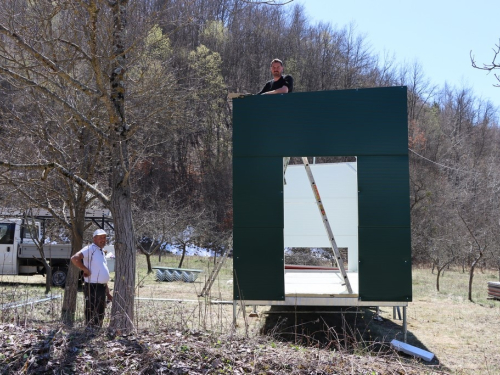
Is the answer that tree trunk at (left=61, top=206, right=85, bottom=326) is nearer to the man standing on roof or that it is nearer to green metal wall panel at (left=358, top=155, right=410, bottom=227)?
the man standing on roof

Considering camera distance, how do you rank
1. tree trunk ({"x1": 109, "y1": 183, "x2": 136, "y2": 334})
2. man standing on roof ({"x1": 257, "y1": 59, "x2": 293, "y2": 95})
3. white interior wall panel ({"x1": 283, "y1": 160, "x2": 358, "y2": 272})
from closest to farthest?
tree trunk ({"x1": 109, "y1": 183, "x2": 136, "y2": 334}), man standing on roof ({"x1": 257, "y1": 59, "x2": 293, "y2": 95}), white interior wall panel ({"x1": 283, "y1": 160, "x2": 358, "y2": 272})

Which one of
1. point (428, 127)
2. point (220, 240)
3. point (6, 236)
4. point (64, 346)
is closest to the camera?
point (64, 346)

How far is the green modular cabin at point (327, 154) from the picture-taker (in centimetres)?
845

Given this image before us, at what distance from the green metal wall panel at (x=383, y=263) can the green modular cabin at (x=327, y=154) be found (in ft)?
0.05

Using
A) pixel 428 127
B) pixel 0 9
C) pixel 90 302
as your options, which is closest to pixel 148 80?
pixel 0 9

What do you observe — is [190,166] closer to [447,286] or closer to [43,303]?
[447,286]

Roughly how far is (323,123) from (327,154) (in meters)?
0.49

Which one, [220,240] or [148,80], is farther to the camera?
[220,240]

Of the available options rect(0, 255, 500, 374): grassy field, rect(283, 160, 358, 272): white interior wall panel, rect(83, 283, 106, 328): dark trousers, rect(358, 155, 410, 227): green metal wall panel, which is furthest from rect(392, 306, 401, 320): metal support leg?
rect(83, 283, 106, 328): dark trousers

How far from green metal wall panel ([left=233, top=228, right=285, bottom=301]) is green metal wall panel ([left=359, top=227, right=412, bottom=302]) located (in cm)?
125

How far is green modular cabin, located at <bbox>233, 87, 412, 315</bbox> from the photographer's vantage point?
845 centimetres

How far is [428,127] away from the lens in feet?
145

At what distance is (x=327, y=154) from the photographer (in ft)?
27.8

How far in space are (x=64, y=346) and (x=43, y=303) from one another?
5820 millimetres
